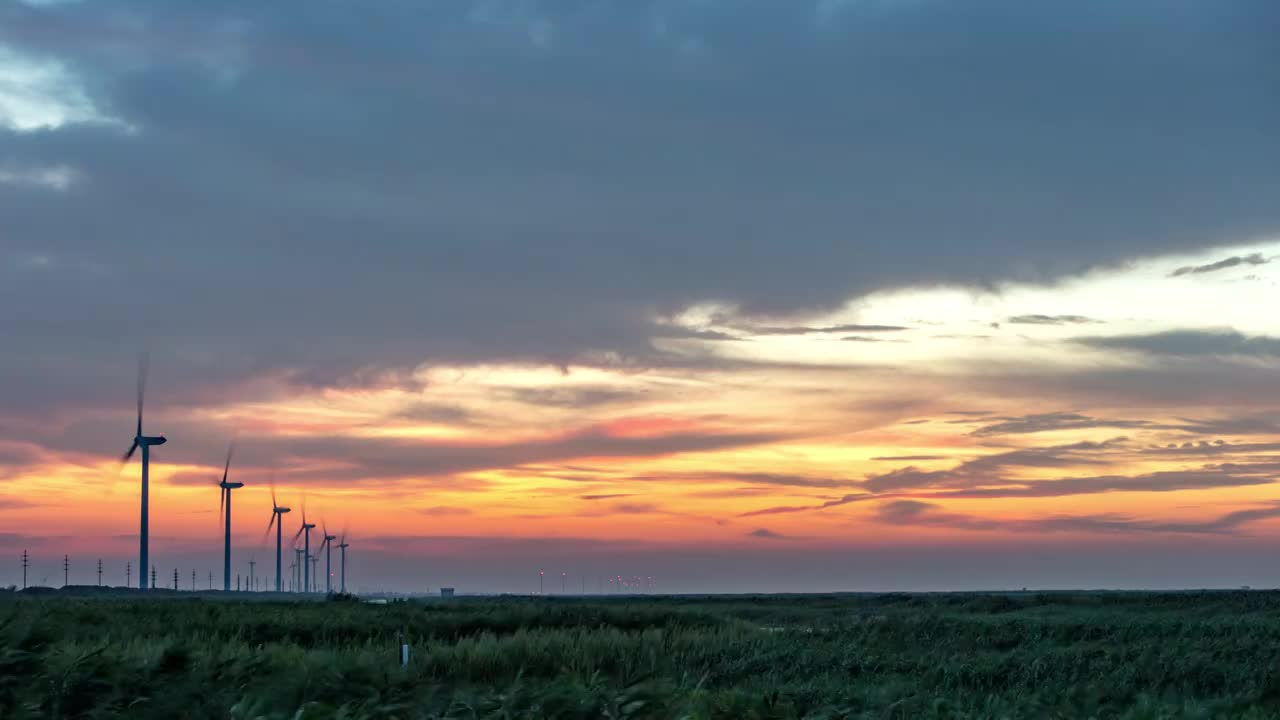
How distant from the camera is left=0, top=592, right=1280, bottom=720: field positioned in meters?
16.0

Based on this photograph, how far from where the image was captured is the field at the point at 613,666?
52.4ft

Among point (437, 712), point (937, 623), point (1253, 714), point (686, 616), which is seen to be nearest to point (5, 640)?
point (437, 712)

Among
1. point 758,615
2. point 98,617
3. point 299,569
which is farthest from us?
point 299,569

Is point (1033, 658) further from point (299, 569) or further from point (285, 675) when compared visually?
point (299, 569)

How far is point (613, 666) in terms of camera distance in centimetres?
4525

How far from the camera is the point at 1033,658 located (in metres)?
44.6

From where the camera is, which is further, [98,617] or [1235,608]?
[1235,608]

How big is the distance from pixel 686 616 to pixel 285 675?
188ft

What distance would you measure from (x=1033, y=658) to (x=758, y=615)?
63393mm

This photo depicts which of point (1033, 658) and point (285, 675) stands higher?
point (285, 675)

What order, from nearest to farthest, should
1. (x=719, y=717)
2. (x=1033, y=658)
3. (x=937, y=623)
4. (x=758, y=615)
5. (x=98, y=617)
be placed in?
(x=719, y=717) < (x=1033, y=658) < (x=98, y=617) < (x=937, y=623) < (x=758, y=615)

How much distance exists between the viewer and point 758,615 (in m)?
107

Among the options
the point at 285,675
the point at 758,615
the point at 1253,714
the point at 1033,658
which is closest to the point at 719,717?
the point at 285,675

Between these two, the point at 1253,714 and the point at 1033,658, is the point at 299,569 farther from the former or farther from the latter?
the point at 1253,714
